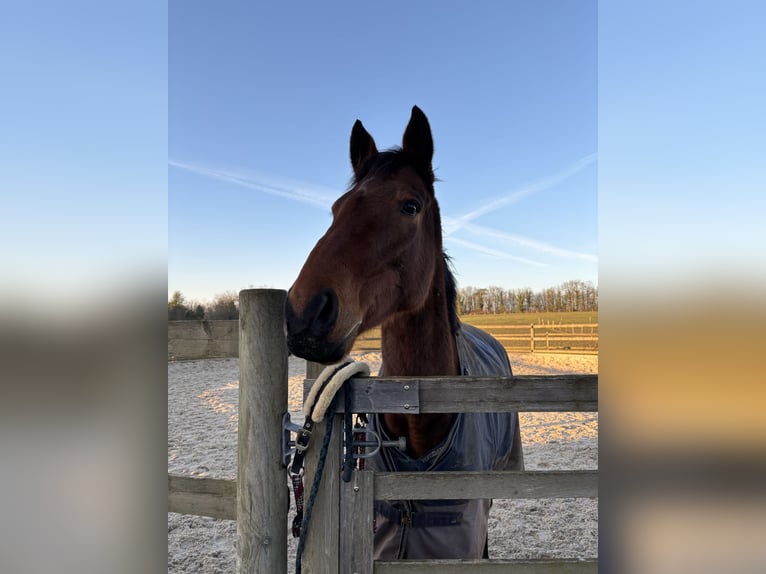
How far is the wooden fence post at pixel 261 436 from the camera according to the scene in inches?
51.8

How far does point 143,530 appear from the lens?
0.59 meters

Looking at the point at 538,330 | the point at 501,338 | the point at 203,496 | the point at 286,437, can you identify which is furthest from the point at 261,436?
the point at 538,330

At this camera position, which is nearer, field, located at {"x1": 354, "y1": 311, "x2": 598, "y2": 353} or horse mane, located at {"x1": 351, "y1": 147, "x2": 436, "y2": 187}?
horse mane, located at {"x1": 351, "y1": 147, "x2": 436, "y2": 187}

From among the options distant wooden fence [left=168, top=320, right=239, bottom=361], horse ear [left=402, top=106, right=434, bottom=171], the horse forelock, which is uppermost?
horse ear [left=402, top=106, right=434, bottom=171]

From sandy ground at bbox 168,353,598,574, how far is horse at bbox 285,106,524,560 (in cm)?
133

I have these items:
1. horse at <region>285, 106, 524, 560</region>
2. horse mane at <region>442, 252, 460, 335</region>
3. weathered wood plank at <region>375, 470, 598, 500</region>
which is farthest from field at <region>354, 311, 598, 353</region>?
weathered wood plank at <region>375, 470, 598, 500</region>

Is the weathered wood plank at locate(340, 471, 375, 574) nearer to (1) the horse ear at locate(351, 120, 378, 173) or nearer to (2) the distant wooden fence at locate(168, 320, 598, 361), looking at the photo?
(1) the horse ear at locate(351, 120, 378, 173)

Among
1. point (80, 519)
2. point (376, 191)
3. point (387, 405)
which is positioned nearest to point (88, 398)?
point (80, 519)

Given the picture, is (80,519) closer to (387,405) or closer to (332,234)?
(387,405)

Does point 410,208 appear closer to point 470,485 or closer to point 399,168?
point 399,168

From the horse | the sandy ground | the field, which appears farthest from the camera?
the field

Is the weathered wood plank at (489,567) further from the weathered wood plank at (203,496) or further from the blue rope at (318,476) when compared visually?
the weathered wood plank at (203,496)

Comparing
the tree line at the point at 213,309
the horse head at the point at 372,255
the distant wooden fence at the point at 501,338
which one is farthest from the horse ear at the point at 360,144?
the tree line at the point at 213,309

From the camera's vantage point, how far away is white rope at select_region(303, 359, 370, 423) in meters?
1.27
